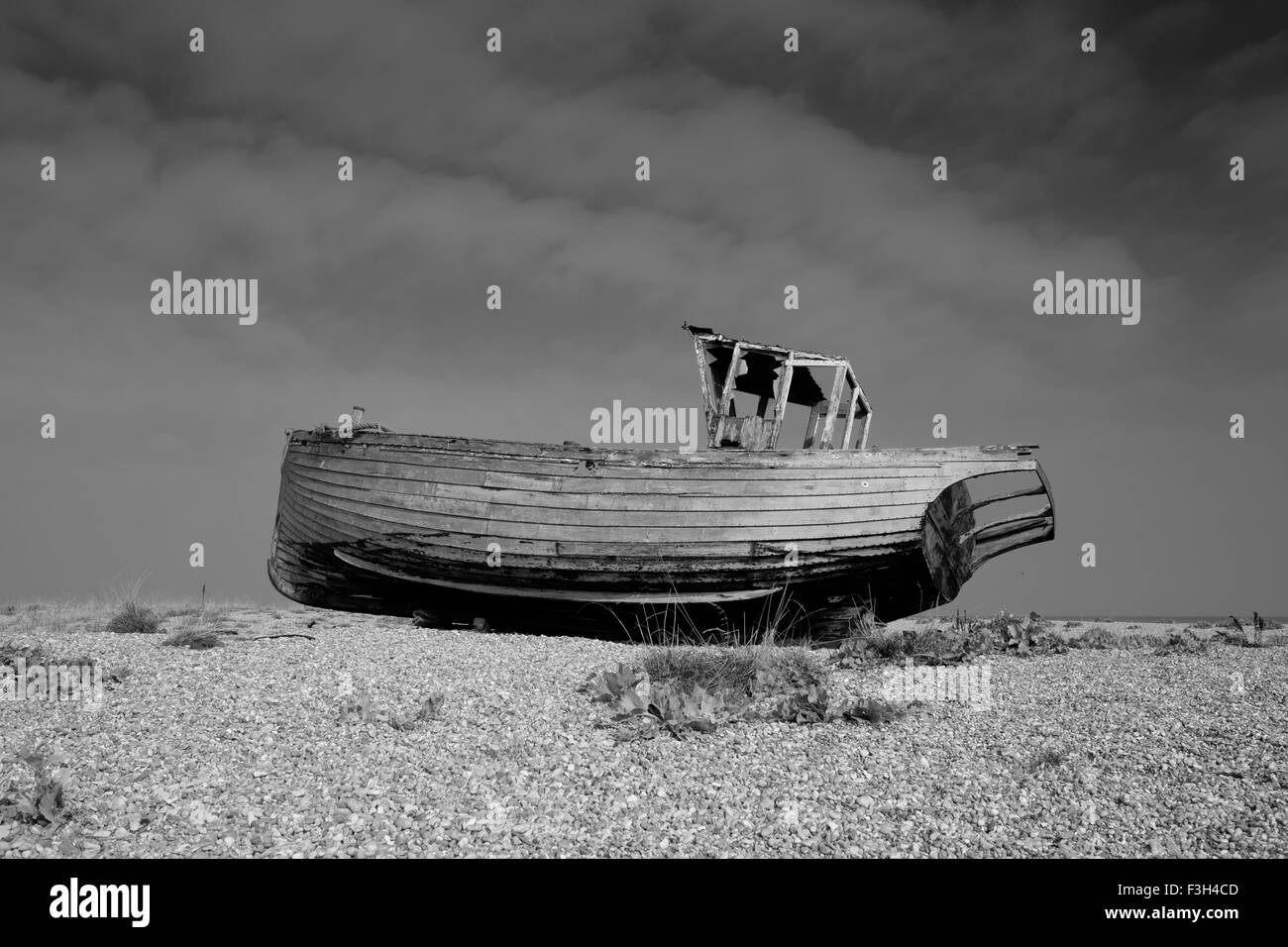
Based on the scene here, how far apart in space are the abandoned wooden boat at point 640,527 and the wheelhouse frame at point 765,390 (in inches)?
72.6

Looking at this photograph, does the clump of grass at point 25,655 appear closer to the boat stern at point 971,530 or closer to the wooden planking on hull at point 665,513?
the wooden planking on hull at point 665,513

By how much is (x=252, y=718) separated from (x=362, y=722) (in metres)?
1.00

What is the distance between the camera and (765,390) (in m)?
16.0

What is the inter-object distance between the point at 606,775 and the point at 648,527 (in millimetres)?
8129

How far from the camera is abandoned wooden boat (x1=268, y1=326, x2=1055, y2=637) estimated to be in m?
13.3

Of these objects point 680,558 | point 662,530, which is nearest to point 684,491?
point 662,530

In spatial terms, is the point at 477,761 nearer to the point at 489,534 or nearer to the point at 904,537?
the point at 489,534

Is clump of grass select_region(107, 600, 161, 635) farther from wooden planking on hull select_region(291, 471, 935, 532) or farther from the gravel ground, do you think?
the gravel ground

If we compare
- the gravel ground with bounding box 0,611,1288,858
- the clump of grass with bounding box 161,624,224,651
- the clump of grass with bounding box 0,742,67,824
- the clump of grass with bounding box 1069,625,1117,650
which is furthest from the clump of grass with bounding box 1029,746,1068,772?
the clump of grass with bounding box 161,624,224,651

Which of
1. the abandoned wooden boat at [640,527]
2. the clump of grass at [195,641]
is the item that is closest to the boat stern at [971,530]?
the abandoned wooden boat at [640,527]

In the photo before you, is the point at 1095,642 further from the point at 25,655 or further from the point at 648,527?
the point at 25,655

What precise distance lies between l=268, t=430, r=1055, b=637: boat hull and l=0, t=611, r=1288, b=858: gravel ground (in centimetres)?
507

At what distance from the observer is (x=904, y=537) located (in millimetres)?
13422

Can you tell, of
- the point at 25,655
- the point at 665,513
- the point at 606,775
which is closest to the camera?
the point at 606,775
